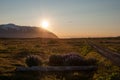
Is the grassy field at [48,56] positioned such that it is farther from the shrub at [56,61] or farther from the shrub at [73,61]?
the shrub at [73,61]

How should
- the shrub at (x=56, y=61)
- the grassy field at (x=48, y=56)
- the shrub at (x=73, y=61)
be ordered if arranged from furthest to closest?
the shrub at (x=56, y=61) → the shrub at (x=73, y=61) → the grassy field at (x=48, y=56)

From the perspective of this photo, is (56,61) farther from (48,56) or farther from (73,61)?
(48,56)

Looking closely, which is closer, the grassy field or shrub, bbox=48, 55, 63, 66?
the grassy field

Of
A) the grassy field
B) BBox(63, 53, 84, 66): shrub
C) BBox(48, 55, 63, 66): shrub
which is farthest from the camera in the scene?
BBox(48, 55, 63, 66): shrub

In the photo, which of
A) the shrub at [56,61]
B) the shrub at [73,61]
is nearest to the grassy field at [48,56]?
the shrub at [56,61]

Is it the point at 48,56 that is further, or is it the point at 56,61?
the point at 48,56

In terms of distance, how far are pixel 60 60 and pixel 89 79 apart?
19.6ft

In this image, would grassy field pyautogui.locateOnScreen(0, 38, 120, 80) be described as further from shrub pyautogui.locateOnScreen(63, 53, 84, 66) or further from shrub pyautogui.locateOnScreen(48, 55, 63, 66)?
shrub pyautogui.locateOnScreen(63, 53, 84, 66)

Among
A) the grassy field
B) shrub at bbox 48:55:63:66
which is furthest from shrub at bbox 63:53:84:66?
the grassy field

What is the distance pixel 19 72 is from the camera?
1888 centimetres

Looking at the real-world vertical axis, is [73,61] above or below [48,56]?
above

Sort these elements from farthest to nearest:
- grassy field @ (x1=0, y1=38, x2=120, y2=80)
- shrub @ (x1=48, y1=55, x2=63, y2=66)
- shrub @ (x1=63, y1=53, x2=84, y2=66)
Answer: shrub @ (x1=48, y1=55, x2=63, y2=66) → shrub @ (x1=63, y1=53, x2=84, y2=66) → grassy field @ (x1=0, y1=38, x2=120, y2=80)

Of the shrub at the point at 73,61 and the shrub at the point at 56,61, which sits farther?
the shrub at the point at 56,61

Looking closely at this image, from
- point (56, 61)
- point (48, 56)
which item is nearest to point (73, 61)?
point (56, 61)
